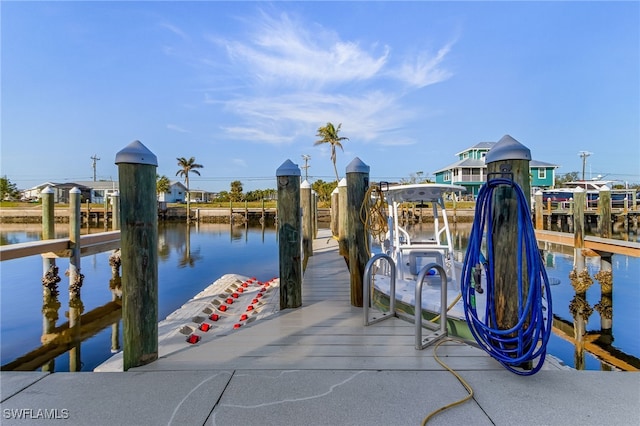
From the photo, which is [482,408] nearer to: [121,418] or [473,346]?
[473,346]

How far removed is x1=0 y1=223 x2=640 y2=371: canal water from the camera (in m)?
6.68

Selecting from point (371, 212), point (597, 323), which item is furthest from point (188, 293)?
point (597, 323)

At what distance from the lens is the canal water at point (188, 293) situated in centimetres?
668

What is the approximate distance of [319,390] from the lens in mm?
2363

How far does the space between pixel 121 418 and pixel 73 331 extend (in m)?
7.02

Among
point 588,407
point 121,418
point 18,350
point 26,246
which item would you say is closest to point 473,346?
point 588,407

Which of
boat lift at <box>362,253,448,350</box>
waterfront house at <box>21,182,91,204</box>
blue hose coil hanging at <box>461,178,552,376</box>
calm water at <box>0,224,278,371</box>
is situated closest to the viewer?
blue hose coil hanging at <box>461,178,552,376</box>

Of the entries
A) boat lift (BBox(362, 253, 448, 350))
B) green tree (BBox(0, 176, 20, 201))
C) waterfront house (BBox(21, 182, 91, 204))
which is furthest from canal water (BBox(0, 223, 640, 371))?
green tree (BBox(0, 176, 20, 201))

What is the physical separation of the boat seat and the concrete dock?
9.60 feet

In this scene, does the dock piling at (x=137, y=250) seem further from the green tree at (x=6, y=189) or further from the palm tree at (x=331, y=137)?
the green tree at (x=6, y=189)

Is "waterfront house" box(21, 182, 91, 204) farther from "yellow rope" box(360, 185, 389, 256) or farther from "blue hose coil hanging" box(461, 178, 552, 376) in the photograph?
"blue hose coil hanging" box(461, 178, 552, 376)

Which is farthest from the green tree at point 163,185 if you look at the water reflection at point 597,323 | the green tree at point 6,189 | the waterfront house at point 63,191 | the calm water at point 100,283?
the water reflection at point 597,323

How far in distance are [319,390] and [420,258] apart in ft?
14.1

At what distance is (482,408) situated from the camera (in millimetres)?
2164
